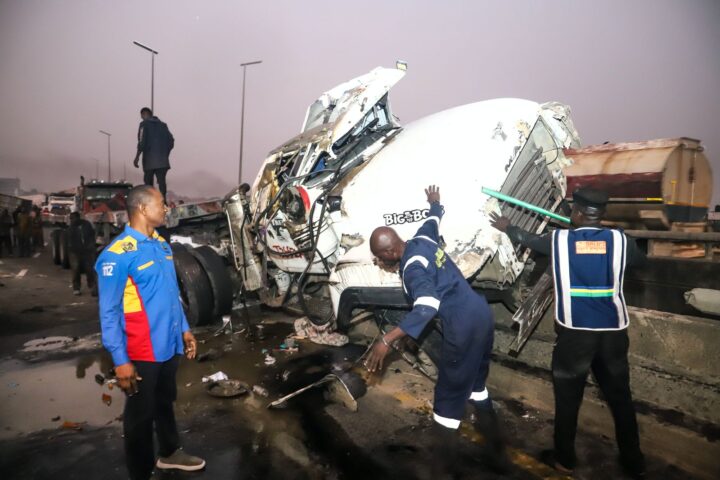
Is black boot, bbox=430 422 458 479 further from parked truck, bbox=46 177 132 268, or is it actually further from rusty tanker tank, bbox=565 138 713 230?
parked truck, bbox=46 177 132 268

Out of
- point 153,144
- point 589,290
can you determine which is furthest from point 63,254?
point 589,290

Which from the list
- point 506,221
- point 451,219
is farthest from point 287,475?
point 506,221

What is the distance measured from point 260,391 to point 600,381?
9.07ft

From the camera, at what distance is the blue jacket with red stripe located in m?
2.24

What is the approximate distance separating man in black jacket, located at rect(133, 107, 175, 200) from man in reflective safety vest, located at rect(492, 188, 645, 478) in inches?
287

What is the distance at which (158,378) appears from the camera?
255 cm

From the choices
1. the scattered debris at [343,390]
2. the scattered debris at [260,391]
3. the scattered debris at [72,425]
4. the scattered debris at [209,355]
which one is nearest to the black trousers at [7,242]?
the scattered debris at [209,355]

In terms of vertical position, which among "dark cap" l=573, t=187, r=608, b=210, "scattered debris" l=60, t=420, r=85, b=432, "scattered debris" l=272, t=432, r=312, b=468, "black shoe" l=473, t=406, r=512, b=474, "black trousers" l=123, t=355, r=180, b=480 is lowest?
"scattered debris" l=60, t=420, r=85, b=432

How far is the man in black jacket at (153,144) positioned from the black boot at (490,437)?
7077 millimetres

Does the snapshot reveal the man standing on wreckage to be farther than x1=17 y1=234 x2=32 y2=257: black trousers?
No

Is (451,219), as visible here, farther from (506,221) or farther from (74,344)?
(74,344)

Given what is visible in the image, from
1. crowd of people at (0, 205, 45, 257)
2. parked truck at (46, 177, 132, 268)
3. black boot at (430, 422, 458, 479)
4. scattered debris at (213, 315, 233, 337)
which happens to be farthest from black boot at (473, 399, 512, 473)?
crowd of people at (0, 205, 45, 257)

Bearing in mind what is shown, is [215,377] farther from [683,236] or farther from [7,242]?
[7,242]

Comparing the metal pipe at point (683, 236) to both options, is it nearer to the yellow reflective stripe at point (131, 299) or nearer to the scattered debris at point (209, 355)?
the yellow reflective stripe at point (131, 299)
